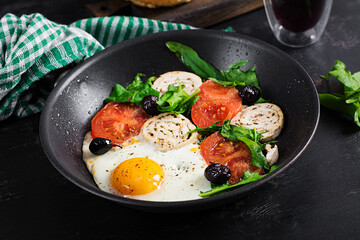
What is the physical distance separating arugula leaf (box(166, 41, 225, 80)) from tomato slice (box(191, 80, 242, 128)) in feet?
0.63

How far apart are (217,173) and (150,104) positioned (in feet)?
2.40

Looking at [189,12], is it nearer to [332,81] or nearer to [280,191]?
[332,81]

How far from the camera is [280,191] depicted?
249cm

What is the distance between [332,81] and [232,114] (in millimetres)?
838

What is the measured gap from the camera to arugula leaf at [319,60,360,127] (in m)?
2.79

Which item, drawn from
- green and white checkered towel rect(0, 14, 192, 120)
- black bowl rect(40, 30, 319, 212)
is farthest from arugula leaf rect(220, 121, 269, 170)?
green and white checkered towel rect(0, 14, 192, 120)

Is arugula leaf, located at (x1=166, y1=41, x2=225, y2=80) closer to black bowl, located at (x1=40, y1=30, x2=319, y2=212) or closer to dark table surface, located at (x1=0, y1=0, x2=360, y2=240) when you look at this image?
black bowl, located at (x1=40, y1=30, x2=319, y2=212)

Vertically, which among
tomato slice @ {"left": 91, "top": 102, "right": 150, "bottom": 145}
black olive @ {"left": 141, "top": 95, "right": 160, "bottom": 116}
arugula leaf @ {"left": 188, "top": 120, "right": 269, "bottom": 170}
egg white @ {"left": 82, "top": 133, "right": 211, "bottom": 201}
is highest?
black olive @ {"left": 141, "top": 95, "right": 160, "bottom": 116}

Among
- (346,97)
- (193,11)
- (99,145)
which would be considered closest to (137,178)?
(99,145)

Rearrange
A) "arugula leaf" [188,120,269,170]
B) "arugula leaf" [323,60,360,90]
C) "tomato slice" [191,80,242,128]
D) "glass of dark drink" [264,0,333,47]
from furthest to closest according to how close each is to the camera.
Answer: "glass of dark drink" [264,0,333,47], "arugula leaf" [323,60,360,90], "tomato slice" [191,80,242,128], "arugula leaf" [188,120,269,170]

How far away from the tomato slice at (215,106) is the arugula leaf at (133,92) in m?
0.30

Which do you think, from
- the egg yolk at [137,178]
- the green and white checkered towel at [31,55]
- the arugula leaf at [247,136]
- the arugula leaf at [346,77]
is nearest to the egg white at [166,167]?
the egg yolk at [137,178]

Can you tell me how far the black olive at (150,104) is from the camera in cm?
276

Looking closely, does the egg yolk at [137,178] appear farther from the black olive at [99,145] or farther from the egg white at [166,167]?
the black olive at [99,145]
